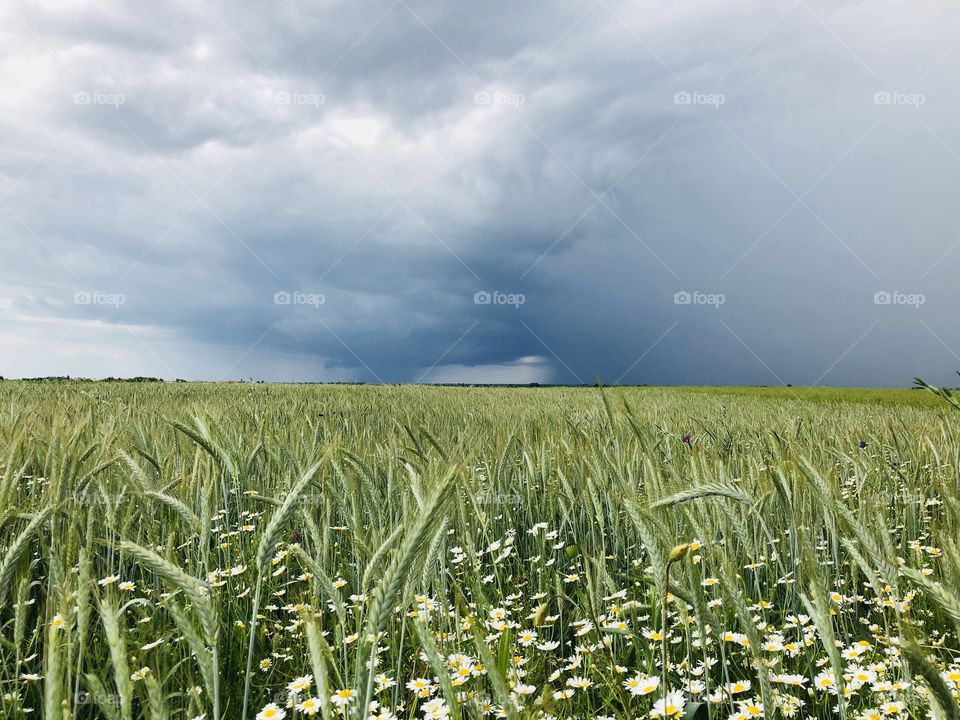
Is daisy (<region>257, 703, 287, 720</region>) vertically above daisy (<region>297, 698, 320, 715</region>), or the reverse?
daisy (<region>297, 698, 320, 715</region>)

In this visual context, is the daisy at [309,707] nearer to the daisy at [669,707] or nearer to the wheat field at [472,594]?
the wheat field at [472,594]

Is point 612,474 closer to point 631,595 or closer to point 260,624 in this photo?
point 631,595

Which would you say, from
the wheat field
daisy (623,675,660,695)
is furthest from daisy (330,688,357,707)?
daisy (623,675,660,695)

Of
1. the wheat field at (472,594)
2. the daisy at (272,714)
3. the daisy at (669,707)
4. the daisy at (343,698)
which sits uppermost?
the wheat field at (472,594)

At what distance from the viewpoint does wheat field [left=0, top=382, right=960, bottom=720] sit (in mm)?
1245

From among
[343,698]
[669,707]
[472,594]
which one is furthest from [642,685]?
[472,594]

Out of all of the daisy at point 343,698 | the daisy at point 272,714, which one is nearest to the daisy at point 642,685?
the daisy at point 343,698

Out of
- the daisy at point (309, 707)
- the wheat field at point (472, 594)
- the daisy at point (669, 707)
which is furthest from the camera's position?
the daisy at point (309, 707)

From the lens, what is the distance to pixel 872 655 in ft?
6.22

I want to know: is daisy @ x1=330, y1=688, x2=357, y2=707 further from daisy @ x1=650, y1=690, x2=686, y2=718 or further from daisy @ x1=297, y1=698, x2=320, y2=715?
daisy @ x1=650, y1=690, x2=686, y2=718

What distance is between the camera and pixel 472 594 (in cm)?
238

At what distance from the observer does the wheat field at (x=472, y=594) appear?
1.25m

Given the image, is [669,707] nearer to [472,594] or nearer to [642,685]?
[642,685]

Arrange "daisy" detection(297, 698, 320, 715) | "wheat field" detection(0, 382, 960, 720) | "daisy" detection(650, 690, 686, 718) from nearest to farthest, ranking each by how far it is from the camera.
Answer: "wheat field" detection(0, 382, 960, 720) < "daisy" detection(650, 690, 686, 718) < "daisy" detection(297, 698, 320, 715)
